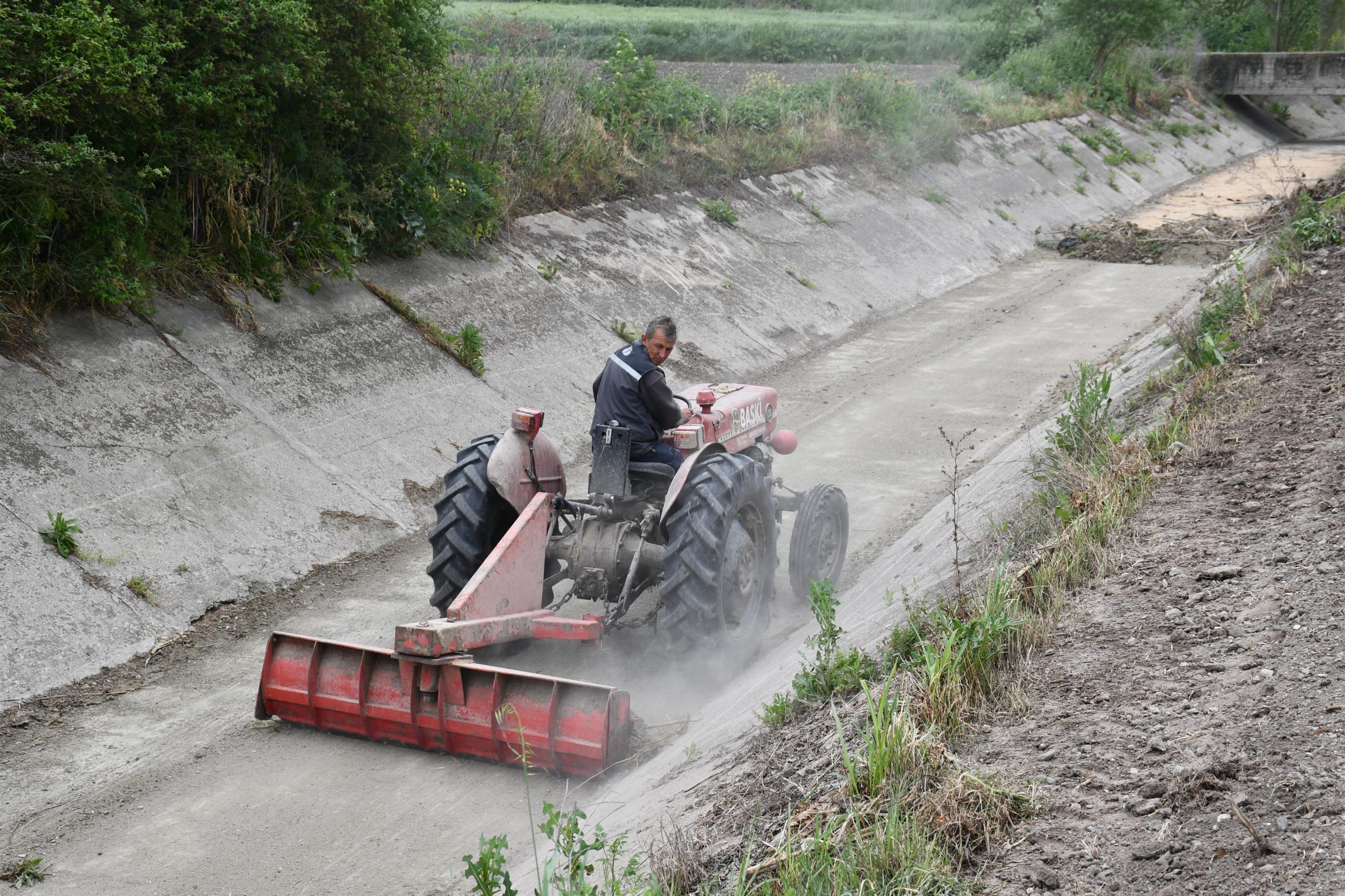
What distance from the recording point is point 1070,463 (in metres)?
7.23

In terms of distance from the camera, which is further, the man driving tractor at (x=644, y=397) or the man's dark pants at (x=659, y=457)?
the man's dark pants at (x=659, y=457)

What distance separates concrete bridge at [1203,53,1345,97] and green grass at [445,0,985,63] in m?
8.58

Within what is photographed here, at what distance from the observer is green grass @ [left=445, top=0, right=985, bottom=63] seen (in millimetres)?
37938

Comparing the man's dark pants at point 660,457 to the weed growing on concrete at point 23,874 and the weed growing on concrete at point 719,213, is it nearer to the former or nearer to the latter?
the weed growing on concrete at point 23,874

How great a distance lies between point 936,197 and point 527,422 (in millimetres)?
17188

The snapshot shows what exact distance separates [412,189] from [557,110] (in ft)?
14.5

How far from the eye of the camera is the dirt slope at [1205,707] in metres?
3.31

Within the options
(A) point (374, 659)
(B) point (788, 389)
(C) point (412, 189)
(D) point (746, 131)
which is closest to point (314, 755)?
(A) point (374, 659)

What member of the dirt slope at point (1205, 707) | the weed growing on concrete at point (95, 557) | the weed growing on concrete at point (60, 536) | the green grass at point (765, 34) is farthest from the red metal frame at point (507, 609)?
the green grass at point (765, 34)

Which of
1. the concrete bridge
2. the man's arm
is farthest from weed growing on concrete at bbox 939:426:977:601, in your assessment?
the concrete bridge

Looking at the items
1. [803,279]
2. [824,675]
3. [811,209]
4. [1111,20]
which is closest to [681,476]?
[824,675]

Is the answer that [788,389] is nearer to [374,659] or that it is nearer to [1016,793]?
[374,659]

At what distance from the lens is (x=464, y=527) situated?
6.55 metres

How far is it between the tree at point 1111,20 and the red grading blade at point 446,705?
32583 millimetres
